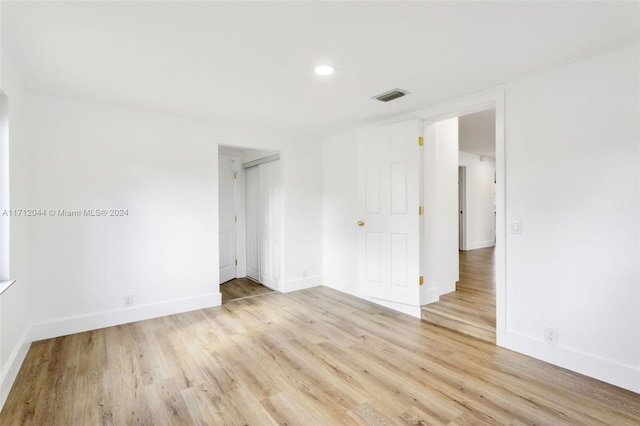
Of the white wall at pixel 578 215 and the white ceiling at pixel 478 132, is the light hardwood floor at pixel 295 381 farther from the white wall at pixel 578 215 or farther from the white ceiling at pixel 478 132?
the white ceiling at pixel 478 132

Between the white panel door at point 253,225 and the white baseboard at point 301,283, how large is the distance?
866mm

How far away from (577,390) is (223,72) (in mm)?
3470

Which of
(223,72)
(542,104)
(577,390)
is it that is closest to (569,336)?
(577,390)

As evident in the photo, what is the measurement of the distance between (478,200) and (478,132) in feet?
9.56

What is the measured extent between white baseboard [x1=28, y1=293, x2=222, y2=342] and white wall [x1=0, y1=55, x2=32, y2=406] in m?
0.17

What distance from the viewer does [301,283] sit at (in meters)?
4.67

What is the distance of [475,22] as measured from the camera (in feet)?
5.90

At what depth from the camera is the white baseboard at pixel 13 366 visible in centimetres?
202

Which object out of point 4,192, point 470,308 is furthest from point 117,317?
point 470,308

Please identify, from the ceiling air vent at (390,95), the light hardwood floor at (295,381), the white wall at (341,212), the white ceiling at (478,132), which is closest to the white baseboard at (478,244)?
the white ceiling at (478,132)

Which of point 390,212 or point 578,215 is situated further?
point 390,212

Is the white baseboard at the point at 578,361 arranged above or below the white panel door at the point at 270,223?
below

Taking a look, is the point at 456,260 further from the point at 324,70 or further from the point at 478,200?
the point at 478,200

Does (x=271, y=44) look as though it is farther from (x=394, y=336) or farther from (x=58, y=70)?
(x=394, y=336)
